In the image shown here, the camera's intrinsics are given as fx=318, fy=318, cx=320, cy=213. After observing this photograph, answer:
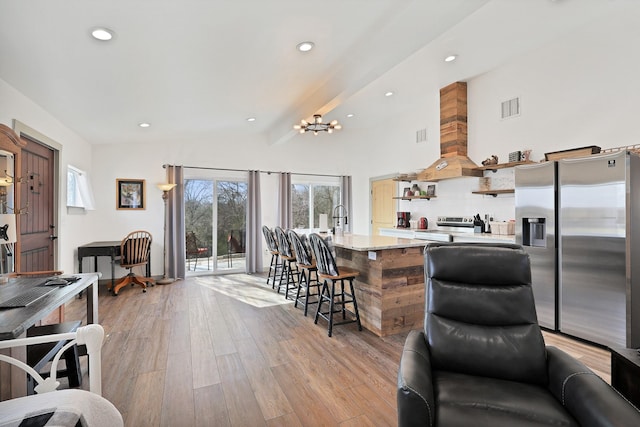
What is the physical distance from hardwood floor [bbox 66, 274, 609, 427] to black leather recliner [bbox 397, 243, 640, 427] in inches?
24.6

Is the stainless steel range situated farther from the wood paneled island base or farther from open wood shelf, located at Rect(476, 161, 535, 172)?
the wood paneled island base

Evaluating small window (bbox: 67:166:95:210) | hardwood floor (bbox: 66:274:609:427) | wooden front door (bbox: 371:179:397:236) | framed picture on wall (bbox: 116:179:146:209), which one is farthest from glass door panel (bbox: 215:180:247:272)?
wooden front door (bbox: 371:179:397:236)

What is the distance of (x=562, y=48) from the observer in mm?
4031

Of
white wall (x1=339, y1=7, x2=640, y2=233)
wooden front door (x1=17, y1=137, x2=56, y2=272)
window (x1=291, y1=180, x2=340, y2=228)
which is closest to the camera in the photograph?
wooden front door (x1=17, y1=137, x2=56, y2=272)

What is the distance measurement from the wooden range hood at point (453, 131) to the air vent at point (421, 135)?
0.68 m

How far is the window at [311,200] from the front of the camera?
7.33 metres

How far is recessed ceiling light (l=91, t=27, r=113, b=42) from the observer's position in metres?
2.24

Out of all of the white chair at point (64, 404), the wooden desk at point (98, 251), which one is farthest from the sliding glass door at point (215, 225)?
the white chair at point (64, 404)

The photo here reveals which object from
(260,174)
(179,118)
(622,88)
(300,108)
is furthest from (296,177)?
(622,88)

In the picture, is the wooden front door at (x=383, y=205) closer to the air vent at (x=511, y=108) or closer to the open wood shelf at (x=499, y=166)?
the open wood shelf at (x=499, y=166)

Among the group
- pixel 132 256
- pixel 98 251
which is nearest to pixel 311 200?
pixel 132 256

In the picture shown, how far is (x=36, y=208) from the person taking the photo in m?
3.74

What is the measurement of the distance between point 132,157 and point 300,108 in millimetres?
3282

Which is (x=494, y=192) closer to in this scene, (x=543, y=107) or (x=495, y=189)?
(x=495, y=189)
